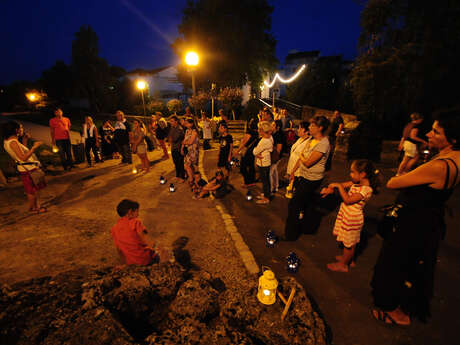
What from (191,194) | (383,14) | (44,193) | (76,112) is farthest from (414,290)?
(76,112)

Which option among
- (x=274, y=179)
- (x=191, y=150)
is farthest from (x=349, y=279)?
(x=191, y=150)

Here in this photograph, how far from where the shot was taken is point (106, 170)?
9.02 m

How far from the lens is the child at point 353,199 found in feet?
10.2

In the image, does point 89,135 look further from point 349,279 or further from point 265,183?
point 349,279

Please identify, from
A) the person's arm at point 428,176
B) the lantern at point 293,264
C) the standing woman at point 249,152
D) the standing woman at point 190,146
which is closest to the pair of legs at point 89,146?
the standing woman at point 190,146

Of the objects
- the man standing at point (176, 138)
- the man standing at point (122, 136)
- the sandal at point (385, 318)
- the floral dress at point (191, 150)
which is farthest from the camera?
the man standing at point (122, 136)

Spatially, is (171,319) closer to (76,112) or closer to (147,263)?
(147,263)

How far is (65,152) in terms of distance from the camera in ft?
28.3

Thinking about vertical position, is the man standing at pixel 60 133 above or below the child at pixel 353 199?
above

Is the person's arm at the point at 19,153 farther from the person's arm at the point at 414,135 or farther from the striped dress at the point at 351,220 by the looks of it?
the person's arm at the point at 414,135

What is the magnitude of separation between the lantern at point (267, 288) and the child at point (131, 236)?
1.76m

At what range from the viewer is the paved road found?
8.80 feet

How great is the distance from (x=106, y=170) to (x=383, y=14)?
1361 cm

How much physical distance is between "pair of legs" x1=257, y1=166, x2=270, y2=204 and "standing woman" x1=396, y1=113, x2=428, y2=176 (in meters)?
4.45
